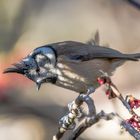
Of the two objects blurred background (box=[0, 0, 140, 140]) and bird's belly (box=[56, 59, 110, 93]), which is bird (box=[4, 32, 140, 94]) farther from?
blurred background (box=[0, 0, 140, 140])

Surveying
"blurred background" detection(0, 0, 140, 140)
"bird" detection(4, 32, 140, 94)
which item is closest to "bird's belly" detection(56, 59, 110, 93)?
"bird" detection(4, 32, 140, 94)

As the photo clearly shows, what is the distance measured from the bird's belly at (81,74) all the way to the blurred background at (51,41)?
1.19 ft

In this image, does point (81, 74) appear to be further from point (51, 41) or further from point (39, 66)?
point (51, 41)

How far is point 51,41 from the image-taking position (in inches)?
61.8

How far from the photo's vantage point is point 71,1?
5.06 feet

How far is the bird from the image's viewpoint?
835mm

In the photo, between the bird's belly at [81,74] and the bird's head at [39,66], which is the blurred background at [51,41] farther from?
the bird's head at [39,66]

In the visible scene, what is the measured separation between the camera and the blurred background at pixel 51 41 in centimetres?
143

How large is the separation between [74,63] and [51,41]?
0.58 metres

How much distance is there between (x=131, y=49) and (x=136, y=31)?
0.07 metres

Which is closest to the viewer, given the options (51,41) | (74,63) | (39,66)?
(39,66)

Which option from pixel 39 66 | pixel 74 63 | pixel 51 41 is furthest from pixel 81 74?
pixel 51 41

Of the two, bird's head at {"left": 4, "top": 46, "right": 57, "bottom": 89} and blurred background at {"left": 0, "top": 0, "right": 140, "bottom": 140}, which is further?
blurred background at {"left": 0, "top": 0, "right": 140, "bottom": 140}

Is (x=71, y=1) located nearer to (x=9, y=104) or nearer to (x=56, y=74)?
(x=9, y=104)
